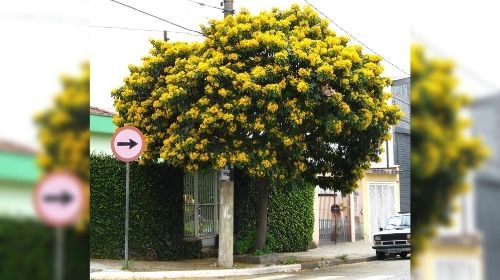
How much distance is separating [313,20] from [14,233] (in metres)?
9.72

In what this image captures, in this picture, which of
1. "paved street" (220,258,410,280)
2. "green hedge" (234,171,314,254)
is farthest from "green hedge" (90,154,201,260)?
"paved street" (220,258,410,280)

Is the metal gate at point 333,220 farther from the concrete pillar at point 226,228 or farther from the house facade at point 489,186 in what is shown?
the house facade at point 489,186

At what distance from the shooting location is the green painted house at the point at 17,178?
951mm

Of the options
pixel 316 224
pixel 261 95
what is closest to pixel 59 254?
pixel 261 95

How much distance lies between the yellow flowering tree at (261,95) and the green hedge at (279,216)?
1.60 metres

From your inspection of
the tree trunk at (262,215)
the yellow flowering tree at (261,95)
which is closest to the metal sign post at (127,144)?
the yellow flowering tree at (261,95)

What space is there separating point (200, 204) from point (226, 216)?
1.65 metres

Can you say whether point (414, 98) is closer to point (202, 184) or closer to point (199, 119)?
point (199, 119)

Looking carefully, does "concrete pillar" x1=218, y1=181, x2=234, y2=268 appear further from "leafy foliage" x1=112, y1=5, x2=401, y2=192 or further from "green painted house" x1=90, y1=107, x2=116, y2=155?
"green painted house" x1=90, y1=107, x2=116, y2=155

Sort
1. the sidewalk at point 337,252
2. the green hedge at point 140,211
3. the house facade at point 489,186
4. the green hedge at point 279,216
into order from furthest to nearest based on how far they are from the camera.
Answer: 1. the sidewalk at point 337,252
2. the green hedge at point 279,216
3. the green hedge at point 140,211
4. the house facade at point 489,186

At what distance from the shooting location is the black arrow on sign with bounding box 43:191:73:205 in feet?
3.10

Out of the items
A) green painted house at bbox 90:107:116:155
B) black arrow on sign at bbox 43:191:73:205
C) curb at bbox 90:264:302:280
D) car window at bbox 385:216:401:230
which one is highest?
green painted house at bbox 90:107:116:155

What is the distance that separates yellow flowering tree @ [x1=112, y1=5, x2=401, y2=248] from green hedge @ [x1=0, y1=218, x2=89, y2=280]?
8.06 meters

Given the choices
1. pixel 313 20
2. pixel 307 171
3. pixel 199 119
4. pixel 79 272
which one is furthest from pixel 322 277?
pixel 79 272
